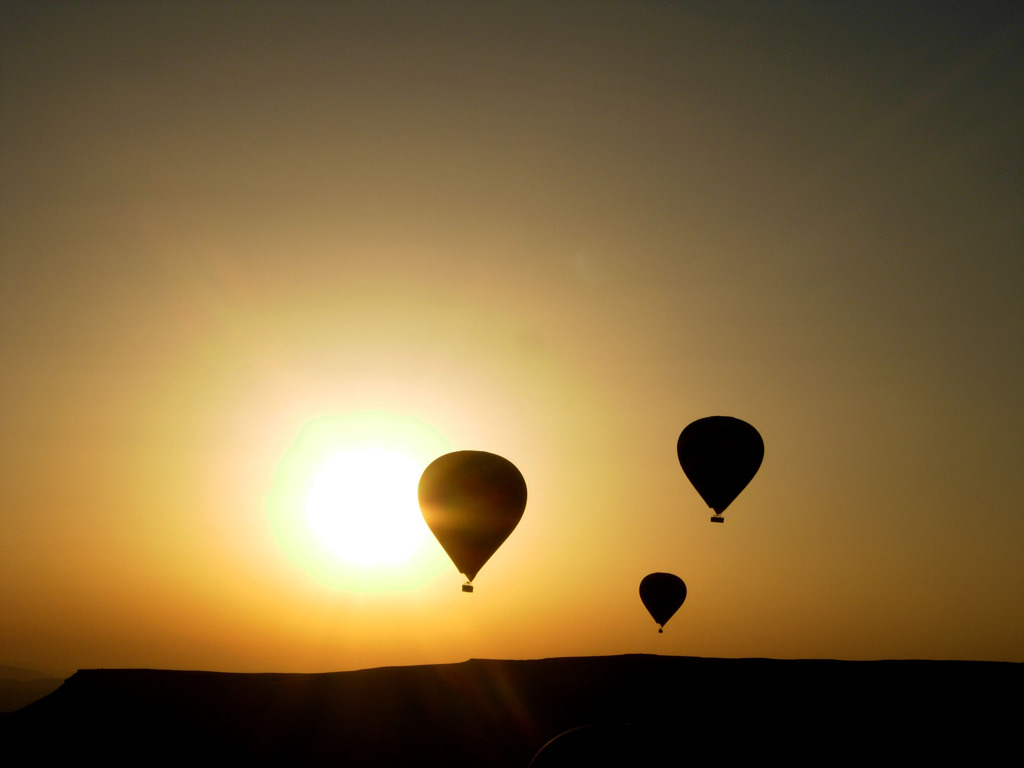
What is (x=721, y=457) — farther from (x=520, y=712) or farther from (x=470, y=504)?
(x=520, y=712)

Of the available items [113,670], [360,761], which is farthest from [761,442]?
[113,670]

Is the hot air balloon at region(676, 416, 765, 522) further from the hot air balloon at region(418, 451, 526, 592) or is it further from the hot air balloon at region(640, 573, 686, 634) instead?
the hot air balloon at region(640, 573, 686, 634)

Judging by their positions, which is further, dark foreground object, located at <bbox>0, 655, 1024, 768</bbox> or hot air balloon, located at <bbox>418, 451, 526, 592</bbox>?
dark foreground object, located at <bbox>0, 655, 1024, 768</bbox>

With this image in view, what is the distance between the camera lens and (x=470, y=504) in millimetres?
18719

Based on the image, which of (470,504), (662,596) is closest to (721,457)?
(470,504)

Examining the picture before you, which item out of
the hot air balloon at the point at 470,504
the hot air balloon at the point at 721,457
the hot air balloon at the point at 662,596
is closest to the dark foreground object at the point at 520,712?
the hot air balloon at the point at 662,596

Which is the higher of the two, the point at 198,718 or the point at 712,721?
the point at 198,718

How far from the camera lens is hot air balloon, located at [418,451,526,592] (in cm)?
1862

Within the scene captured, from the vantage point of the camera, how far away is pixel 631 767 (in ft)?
33.4

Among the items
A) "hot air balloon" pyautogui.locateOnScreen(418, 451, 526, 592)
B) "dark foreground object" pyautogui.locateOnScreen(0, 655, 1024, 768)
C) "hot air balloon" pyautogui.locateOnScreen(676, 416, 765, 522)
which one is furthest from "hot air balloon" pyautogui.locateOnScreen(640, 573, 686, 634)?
"hot air balloon" pyautogui.locateOnScreen(418, 451, 526, 592)

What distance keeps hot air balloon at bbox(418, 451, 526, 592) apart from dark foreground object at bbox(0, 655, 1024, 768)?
17.5 feet

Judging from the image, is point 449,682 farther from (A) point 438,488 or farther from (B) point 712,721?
(A) point 438,488

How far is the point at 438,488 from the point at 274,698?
15664 millimetres

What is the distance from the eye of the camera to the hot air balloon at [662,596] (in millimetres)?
30406
